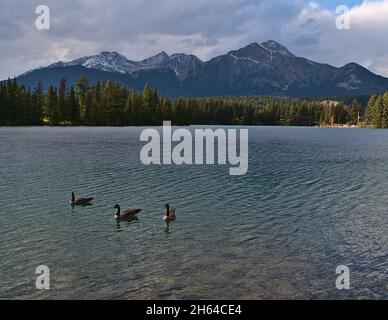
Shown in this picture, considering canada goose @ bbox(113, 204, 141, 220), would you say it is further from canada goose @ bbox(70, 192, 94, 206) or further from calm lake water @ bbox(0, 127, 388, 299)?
canada goose @ bbox(70, 192, 94, 206)

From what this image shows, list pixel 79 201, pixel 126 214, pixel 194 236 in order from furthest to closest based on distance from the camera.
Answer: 1. pixel 79 201
2. pixel 126 214
3. pixel 194 236

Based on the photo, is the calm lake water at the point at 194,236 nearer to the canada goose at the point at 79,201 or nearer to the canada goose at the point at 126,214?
the canada goose at the point at 126,214

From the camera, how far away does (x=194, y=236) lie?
27422 mm

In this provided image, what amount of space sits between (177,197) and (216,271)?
63.4ft

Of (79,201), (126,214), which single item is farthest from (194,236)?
(79,201)

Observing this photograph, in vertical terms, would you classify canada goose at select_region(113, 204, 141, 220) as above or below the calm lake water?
above

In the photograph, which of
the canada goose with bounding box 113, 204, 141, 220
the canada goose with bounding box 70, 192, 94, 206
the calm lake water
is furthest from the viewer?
the canada goose with bounding box 70, 192, 94, 206

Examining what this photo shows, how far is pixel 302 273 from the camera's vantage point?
2112 cm

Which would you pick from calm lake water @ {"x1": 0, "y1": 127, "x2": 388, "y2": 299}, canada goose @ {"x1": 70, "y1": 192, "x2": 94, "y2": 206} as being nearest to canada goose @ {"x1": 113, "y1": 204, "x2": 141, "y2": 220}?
calm lake water @ {"x1": 0, "y1": 127, "x2": 388, "y2": 299}

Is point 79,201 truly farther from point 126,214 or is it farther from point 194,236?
point 194,236

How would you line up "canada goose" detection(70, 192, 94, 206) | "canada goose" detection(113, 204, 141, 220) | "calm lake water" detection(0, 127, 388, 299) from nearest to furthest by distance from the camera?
"calm lake water" detection(0, 127, 388, 299)
"canada goose" detection(113, 204, 141, 220)
"canada goose" detection(70, 192, 94, 206)

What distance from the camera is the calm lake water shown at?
19281 mm
